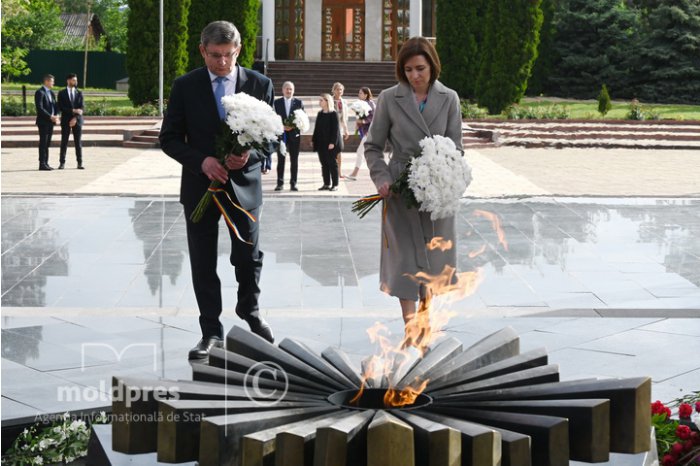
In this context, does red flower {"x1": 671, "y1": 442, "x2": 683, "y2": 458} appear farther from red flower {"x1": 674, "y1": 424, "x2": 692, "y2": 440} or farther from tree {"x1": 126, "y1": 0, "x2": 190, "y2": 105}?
tree {"x1": 126, "y1": 0, "x2": 190, "y2": 105}

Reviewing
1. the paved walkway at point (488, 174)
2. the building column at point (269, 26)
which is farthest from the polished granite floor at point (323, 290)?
the building column at point (269, 26)

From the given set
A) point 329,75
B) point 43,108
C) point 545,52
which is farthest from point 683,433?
point 545,52

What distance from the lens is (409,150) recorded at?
21.4 ft

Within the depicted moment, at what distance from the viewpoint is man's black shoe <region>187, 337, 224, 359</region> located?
21.6 ft

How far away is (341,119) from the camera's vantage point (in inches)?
817

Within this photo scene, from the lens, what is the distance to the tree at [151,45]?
1371 inches

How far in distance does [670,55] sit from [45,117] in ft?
107

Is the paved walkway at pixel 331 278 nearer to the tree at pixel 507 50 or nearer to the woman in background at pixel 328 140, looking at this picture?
the woman in background at pixel 328 140

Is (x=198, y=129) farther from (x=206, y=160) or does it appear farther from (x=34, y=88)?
(x=34, y=88)

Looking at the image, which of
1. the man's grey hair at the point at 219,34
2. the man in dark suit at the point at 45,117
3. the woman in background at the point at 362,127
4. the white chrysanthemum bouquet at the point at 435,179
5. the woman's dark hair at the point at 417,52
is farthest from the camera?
→ the man in dark suit at the point at 45,117

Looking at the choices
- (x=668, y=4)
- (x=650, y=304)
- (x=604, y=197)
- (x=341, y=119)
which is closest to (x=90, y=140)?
(x=341, y=119)

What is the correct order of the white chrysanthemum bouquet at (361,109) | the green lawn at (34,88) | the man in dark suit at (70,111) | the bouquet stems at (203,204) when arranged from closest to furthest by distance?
the bouquet stems at (203,204) < the white chrysanthemum bouquet at (361,109) < the man in dark suit at (70,111) < the green lawn at (34,88)

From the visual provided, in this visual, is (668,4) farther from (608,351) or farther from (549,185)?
(608,351)

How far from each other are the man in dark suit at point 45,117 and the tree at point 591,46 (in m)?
31.3
